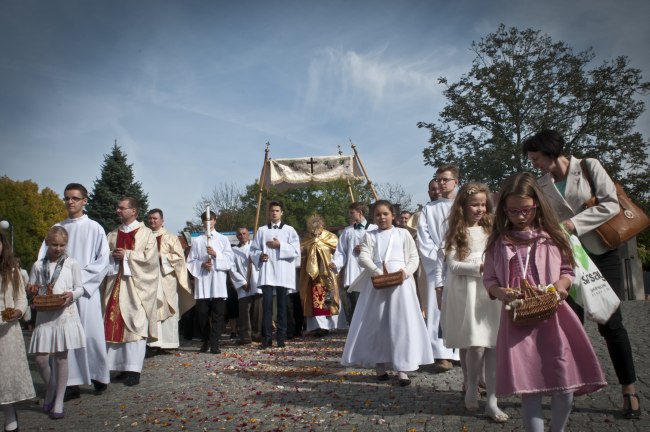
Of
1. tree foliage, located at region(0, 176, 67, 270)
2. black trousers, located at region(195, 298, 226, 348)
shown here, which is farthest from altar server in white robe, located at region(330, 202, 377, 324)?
tree foliage, located at region(0, 176, 67, 270)

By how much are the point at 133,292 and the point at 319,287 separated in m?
5.83

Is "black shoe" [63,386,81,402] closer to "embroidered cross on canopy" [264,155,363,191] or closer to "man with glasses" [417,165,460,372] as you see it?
"man with glasses" [417,165,460,372]

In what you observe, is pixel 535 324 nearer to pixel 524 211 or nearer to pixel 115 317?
pixel 524 211

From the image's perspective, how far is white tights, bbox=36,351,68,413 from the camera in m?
5.84

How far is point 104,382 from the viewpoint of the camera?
696 centimetres

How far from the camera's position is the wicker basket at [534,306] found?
3318mm

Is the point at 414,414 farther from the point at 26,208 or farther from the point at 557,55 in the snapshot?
the point at 26,208

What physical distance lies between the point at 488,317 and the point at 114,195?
149ft

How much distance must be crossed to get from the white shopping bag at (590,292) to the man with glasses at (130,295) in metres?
5.49

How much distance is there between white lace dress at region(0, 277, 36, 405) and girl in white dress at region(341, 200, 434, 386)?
3153 millimetres

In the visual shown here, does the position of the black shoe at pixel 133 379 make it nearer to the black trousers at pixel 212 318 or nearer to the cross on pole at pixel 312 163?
the black trousers at pixel 212 318

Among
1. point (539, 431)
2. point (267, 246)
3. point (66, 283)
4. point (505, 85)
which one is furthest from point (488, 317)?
point (505, 85)

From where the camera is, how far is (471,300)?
5.21 m

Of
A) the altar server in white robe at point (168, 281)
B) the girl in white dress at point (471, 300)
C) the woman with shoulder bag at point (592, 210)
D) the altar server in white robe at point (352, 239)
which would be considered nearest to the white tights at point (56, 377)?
the girl in white dress at point (471, 300)
